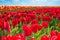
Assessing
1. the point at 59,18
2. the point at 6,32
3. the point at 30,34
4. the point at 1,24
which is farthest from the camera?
the point at 59,18

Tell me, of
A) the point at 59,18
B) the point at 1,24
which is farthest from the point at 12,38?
the point at 59,18

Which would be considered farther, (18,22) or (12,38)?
(18,22)

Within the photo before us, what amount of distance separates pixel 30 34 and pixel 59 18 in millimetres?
1363

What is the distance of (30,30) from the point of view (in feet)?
5.60

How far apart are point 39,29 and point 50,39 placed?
0.56 metres

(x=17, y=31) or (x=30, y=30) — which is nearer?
(x=30, y=30)

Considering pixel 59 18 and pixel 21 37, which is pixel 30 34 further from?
pixel 59 18

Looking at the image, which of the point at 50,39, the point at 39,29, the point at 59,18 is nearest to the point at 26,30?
Answer: the point at 39,29

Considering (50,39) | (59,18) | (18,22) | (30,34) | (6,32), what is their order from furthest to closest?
1. (59,18)
2. (18,22)
3. (6,32)
4. (30,34)
5. (50,39)

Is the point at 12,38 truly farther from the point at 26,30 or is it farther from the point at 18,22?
the point at 18,22

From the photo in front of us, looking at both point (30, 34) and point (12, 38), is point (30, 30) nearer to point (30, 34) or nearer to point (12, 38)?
point (30, 34)

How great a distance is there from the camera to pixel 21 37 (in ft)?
4.29

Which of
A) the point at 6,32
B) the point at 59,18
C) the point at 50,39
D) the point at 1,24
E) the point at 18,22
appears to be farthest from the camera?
the point at 59,18

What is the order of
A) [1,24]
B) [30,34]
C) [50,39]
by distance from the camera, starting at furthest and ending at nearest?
[1,24] < [30,34] < [50,39]
